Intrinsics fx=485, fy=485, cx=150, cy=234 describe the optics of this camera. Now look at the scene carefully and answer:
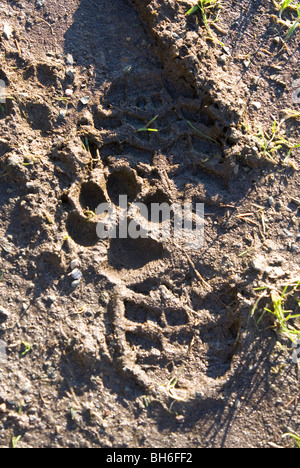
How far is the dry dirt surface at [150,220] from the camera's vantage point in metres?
2.10

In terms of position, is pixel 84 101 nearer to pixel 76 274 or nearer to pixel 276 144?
pixel 76 274

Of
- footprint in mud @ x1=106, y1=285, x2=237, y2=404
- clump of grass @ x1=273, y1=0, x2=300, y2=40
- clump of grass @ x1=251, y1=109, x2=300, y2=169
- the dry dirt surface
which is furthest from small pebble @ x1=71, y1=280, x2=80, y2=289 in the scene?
clump of grass @ x1=273, y1=0, x2=300, y2=40

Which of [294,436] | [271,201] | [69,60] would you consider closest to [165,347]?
[294,436]

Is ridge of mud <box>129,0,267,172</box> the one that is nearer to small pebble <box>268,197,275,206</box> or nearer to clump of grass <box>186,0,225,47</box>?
clump of grass <box>186,0,225,47</box>

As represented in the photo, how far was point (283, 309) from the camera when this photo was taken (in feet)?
7.32

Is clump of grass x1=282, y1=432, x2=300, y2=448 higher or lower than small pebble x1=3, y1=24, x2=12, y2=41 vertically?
lower

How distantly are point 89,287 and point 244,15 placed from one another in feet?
5.30

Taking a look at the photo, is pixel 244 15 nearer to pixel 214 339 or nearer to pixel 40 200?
pixel 40 200

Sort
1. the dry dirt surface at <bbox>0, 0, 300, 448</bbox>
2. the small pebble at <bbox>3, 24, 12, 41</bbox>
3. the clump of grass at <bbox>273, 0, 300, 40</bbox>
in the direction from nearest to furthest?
1. the dry dirt surface at <bbox>0, 0, 300, 448</bbox>
2. the small pebble at <bbox>3, 24, 12, 41</bbox>
3. the clump of grass at <bbox>273, 0, 300, 40</bbox>

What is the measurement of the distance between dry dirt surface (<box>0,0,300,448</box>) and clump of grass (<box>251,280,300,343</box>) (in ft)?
0.07

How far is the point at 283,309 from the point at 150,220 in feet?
2.43

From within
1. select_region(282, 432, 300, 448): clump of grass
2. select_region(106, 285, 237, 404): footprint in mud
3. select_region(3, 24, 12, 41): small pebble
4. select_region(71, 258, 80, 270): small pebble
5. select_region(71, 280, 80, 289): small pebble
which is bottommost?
select_region(282, 432, 300, 448): clump of grass

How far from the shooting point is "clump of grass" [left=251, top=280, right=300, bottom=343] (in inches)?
85.7

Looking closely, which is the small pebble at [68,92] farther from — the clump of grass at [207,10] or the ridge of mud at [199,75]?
the clump of grass at [207,10]
